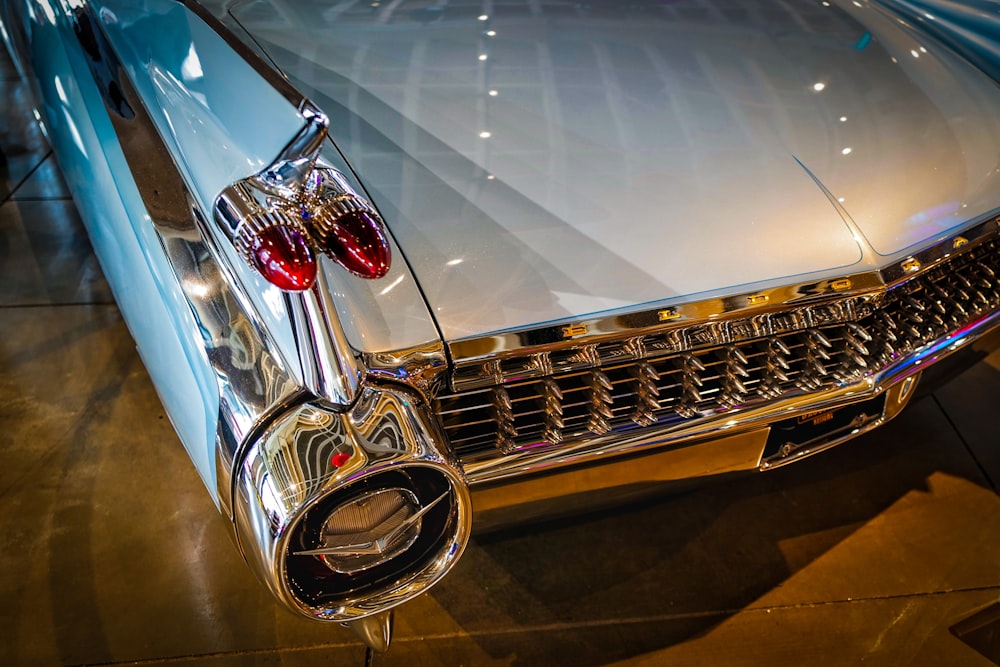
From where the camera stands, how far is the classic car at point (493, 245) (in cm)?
102

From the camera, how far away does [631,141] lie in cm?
147

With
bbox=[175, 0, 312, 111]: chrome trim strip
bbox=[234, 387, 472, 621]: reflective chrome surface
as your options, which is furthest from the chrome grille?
bbox=[175, 0, 312, 111]: chrome trim strip

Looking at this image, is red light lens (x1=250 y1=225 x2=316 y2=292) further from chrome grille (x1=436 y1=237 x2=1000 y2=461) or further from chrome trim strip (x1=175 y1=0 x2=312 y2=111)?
chrome grille (x1=436 y1=237 x2=1000 y2=461)

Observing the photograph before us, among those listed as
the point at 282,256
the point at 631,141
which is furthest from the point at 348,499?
the point at 631,141

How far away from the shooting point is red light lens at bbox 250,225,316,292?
90 cm

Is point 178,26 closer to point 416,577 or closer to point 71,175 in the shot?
Answer: point 71,175

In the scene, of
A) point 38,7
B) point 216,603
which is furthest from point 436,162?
point 38,7

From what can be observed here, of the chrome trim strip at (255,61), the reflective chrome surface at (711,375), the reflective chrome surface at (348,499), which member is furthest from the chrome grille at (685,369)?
the chrome trim strip at (255,61)

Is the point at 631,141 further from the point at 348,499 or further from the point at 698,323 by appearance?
the point at 348,499

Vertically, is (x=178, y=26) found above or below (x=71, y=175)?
above

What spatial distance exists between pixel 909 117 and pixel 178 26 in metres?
1.39

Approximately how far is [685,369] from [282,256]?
0.71 meters

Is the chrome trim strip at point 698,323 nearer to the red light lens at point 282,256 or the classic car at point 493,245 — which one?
the classic car at point 493,245

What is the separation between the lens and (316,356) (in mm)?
1011
